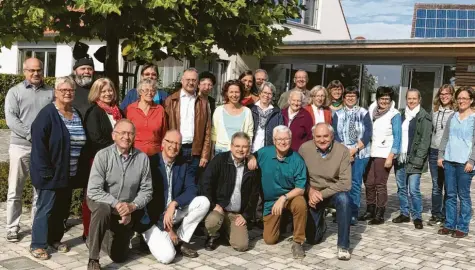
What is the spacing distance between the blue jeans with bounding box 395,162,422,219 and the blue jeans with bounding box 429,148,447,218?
0.28 metres

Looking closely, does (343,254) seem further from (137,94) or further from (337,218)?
(137,94)

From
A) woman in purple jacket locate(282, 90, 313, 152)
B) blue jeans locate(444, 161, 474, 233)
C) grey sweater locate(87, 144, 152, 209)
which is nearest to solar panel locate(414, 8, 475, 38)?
blue jeans locate(444, 161, 474, 233)

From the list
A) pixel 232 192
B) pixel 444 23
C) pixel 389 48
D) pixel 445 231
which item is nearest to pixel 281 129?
pixel 232 192

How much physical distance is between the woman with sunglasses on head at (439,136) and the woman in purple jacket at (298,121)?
1853 mm

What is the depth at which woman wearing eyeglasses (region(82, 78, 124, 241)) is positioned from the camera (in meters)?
5.11

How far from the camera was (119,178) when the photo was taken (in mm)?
4785

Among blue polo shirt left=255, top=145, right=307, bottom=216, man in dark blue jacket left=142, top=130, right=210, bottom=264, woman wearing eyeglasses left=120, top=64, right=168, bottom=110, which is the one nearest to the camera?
man in dark blue jacket left=142, top=130, right=210, bottom=264

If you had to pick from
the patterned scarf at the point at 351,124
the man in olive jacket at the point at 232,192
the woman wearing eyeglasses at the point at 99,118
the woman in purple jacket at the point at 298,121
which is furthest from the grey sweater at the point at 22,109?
the patterned scarf at the point at 351,124

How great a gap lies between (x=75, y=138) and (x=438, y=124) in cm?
471

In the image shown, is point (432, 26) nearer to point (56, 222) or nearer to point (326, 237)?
point (326, 237)

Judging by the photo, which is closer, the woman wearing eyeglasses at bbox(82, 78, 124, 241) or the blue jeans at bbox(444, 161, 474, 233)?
the woman wearing eyeglasses at bbox(82, 78, 124, 241)

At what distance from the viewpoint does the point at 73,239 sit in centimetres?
549

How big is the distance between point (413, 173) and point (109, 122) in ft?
13.5

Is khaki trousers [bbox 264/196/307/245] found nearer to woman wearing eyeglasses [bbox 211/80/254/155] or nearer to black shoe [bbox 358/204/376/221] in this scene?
woman wearing eyeglasses [bbox 211/80/254/155]
